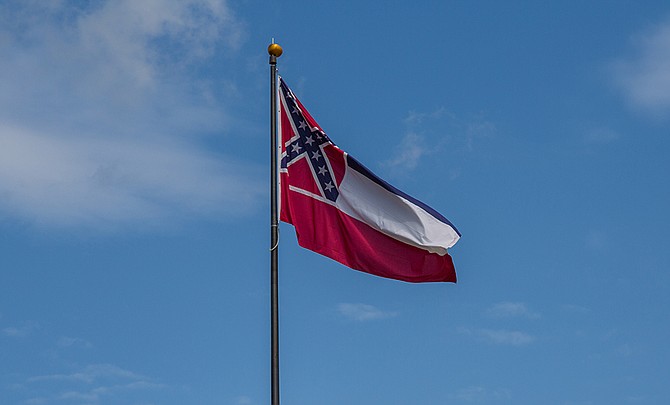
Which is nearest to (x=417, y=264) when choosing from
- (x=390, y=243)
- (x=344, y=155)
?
(x=390, y=243)

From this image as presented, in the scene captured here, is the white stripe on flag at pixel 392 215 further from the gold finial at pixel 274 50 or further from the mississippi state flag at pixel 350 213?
the gold finial at pixel 274 50

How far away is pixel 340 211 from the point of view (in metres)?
25.5

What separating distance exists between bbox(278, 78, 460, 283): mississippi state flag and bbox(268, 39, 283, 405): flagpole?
0.62m

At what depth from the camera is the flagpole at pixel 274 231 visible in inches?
858

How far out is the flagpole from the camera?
2178 centimetres

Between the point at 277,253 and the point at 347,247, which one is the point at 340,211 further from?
the point at 277,253

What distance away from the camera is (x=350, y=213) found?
25.8 meters

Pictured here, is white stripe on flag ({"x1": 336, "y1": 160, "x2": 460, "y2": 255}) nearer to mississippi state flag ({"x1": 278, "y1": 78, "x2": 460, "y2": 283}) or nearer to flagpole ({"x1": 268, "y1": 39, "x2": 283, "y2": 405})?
mississippi state flag ({"x1": 278, "y1": 78, "x2": 460, "y2": 283})

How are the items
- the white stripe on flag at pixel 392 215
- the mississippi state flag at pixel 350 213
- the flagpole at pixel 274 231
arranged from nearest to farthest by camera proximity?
the flagpole at pixel 274 231 < the mississippi state flag at pixel 350 213 < the white stripe on flag at pixel 392 215

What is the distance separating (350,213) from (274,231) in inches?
127

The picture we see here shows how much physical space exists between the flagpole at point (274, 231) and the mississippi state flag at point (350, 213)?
24.2 inches

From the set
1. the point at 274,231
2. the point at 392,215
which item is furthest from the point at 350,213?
the point at 274,231

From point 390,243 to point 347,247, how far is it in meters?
1.32

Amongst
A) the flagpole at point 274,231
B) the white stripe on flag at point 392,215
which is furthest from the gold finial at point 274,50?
the white stripe on flag at point 392,215
